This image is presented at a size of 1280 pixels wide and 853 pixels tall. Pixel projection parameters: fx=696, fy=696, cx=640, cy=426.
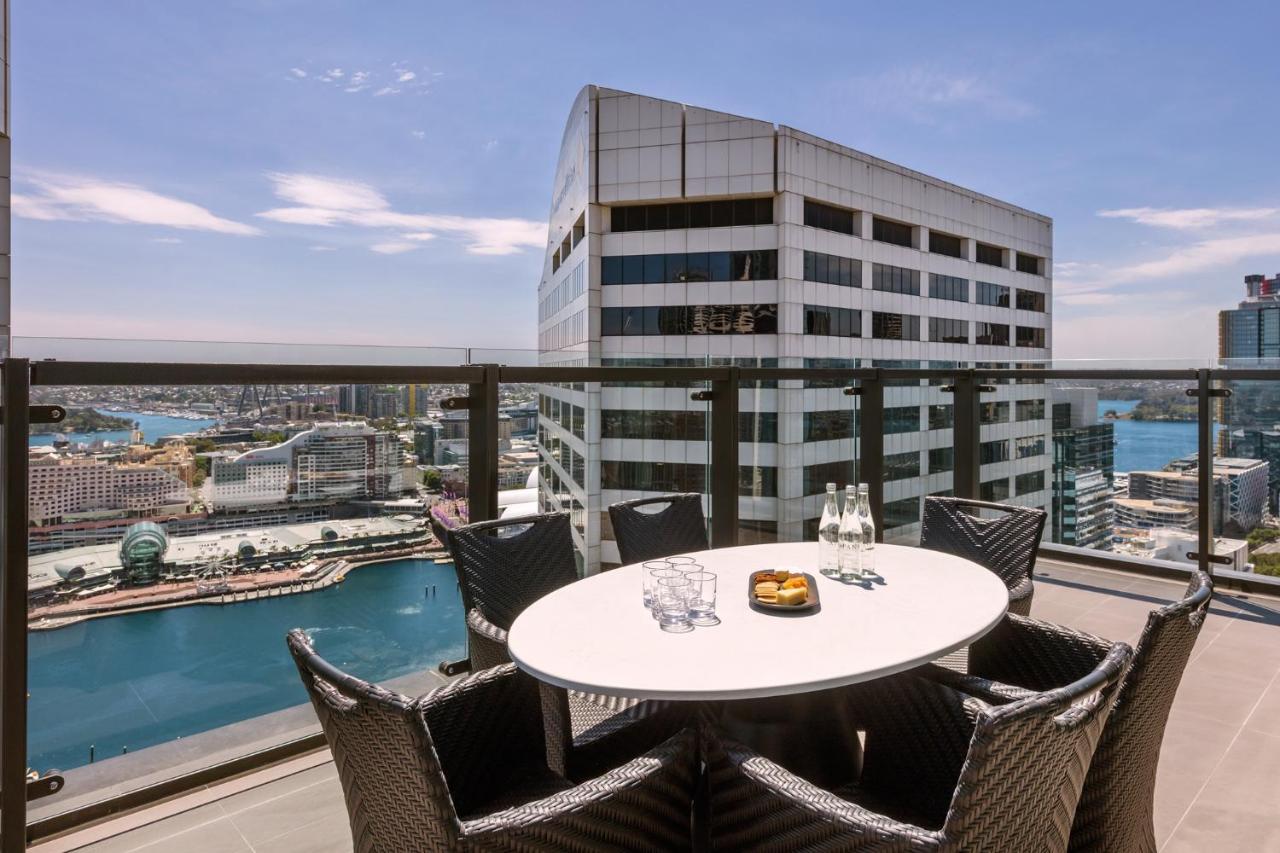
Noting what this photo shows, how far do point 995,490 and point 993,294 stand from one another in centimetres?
4164

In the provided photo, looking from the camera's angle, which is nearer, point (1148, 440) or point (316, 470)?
point (316, 470)

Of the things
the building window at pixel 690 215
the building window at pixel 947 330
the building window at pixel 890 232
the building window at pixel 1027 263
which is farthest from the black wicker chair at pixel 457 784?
the building window at pixel 1027 263

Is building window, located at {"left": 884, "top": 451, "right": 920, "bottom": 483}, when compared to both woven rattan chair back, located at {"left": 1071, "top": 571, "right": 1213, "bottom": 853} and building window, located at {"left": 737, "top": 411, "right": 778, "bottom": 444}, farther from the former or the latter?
woven rattan chair back, located at {"left": 1071, "top": 571, "right": 1213, "bottom": 853}

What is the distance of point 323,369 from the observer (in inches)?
97.4

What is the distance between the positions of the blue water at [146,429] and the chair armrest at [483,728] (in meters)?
1.33

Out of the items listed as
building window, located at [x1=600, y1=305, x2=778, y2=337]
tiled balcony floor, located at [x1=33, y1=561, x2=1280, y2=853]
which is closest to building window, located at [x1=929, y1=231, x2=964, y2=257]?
building window, located at [x1=600, y1=305, x2=778, y2=337]

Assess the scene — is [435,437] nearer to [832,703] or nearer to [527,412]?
[527,412]

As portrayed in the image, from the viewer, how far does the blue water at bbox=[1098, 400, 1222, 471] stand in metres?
4.62

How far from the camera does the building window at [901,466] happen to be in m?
4.86

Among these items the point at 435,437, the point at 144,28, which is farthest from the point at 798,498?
the point at 144,28

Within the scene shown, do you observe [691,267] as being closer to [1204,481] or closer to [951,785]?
[1204,481]

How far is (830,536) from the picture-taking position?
2.16 meters

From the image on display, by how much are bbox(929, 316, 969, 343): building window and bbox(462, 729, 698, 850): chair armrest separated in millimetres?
39613

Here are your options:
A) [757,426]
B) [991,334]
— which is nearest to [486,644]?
[757,426]
